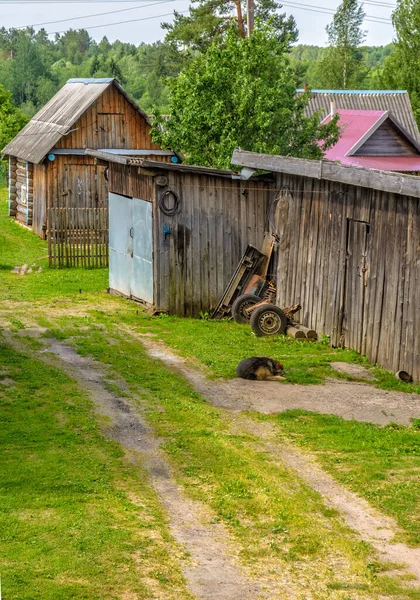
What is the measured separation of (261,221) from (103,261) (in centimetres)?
839

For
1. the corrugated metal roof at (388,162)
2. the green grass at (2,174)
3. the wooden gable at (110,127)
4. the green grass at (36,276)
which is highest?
the wooden gable at (110,127)

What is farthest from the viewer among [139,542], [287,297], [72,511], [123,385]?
[287,297]

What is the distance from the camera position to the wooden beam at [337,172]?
1490 centimetres

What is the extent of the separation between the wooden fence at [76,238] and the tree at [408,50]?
103 feet

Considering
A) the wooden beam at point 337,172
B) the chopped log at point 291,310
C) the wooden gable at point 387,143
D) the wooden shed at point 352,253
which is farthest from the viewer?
the wooden gable at point 387,143

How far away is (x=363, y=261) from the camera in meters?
16.8

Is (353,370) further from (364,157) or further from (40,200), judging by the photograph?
(364,157)

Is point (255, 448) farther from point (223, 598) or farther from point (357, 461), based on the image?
point (223, 598)

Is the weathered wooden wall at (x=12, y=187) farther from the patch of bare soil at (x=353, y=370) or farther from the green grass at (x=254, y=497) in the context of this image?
the green grass at (x=254, y=497)

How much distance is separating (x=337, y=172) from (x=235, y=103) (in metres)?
9.01

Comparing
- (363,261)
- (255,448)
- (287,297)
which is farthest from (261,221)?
(255,448)

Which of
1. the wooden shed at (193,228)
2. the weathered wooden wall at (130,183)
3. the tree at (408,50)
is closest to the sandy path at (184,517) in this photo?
the wooden shed at (193,228)

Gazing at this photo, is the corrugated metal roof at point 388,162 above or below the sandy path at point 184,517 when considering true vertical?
above

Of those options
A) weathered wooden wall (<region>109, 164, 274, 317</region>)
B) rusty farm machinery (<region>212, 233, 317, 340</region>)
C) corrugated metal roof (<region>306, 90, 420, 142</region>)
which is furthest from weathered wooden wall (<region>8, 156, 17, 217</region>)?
rusty farm machinery (<region>212, 233, 317, 340</region>)
